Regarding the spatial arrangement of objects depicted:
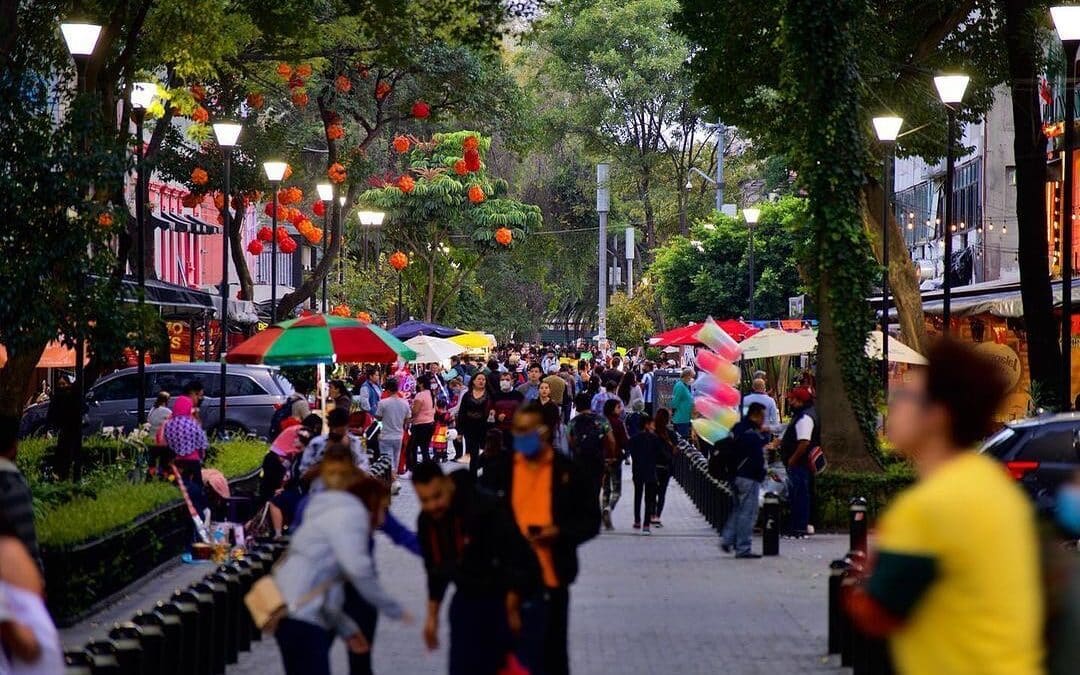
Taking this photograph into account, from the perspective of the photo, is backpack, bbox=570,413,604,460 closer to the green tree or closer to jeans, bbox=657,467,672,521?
jeans, bbox=657,467,672,521

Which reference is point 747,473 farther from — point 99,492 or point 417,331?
point 417,331

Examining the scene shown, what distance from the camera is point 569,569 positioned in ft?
32.3

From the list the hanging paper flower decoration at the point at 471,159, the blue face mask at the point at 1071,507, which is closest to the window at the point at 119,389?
the hanging paper flower decoration at the point at 471,159

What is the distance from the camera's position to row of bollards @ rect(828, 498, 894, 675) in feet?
35.7

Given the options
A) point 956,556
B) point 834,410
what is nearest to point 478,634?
point 956,556

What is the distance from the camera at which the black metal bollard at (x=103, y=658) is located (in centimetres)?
886

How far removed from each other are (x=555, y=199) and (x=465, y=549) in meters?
77.8

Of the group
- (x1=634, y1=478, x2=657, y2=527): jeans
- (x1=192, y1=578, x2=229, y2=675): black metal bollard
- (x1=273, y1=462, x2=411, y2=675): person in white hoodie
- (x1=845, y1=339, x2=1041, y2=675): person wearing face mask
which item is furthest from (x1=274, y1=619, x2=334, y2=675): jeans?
(x1=634, y1=478, x2=657, y2=527): jeans

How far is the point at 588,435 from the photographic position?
20.5 metres

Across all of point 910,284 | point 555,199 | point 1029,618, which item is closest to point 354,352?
point 910,284

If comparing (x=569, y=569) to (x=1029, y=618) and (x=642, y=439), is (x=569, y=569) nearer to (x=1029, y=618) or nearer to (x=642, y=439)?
(x=1029, y=618)

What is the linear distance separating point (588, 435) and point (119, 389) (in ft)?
48.3

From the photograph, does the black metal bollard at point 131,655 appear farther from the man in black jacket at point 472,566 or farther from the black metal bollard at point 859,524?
the black metal bollard at point 859,524

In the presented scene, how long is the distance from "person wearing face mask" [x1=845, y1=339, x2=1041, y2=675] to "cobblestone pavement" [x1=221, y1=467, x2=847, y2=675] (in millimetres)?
7664
